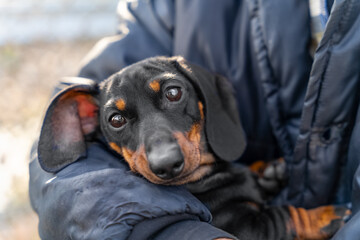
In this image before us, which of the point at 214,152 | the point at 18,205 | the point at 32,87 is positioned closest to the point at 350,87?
the point at 214,152

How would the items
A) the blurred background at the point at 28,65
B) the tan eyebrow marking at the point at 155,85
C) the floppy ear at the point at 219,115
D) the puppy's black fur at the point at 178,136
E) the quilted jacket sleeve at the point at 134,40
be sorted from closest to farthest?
the puppy's black fur at the point at 178,136 < the tan eyebrow marking at the point at 155,85 < the floppy ear at the point at 219,115 < the quilted jacket sleeve at the point at 134,40 < the blurred background at the point at 28,65

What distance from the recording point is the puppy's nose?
62.9 inches

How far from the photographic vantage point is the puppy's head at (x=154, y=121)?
1686mm

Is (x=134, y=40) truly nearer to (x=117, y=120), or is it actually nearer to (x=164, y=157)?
(x=117, y=120)

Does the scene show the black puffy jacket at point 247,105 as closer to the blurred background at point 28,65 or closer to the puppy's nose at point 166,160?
the puppy's nose at point 166,160

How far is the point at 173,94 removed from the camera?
6.21 ft

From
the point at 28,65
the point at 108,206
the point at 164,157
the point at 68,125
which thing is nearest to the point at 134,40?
the point at 68,125

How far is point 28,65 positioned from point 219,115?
419 centimetres

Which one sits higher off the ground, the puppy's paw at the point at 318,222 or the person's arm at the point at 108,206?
the person's arm at the point at 108,206

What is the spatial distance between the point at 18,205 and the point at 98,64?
181 centimetres

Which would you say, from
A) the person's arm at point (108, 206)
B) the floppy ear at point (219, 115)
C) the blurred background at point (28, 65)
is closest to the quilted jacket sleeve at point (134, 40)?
the floppy ear at point (219, 115)

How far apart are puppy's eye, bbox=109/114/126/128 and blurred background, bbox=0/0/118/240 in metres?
1.62

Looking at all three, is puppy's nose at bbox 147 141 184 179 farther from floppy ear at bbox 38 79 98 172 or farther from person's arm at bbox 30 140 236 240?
floppy ear at bbox 38 79 98 172

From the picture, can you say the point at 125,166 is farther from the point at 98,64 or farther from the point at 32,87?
the point at 32,87
